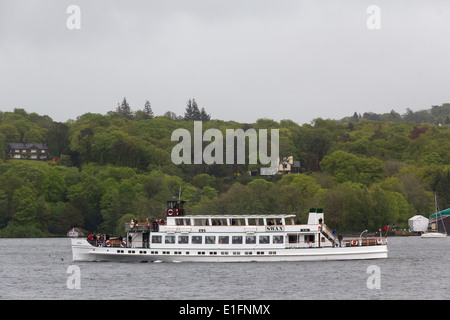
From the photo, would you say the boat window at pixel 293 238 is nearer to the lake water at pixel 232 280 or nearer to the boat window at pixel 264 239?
the boat window at pixel 264 239

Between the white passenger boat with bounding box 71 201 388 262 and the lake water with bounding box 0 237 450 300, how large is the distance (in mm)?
1244

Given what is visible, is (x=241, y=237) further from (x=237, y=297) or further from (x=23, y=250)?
(x=23, y=250)

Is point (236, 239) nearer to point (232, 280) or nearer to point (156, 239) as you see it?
point (156, 239)

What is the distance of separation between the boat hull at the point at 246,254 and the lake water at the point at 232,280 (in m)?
0.98

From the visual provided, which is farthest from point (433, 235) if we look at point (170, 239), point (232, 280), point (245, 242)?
point (232, 280)

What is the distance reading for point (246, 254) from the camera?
300 ft

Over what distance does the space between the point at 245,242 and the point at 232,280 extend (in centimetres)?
1394

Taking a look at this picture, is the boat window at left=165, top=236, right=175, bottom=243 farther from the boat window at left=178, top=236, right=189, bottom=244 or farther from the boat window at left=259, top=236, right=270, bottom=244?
the boat window at left=259, top=236, right=270, bottom=244

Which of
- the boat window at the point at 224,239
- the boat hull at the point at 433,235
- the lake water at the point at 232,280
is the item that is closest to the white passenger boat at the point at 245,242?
the boat window at the point at 224,239

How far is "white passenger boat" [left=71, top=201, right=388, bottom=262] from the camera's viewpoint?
90.8 metres

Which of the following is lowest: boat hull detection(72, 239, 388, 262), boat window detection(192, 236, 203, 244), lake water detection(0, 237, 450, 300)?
lake water detection(0, 237, 450, 300)

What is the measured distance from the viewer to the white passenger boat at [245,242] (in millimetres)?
90750

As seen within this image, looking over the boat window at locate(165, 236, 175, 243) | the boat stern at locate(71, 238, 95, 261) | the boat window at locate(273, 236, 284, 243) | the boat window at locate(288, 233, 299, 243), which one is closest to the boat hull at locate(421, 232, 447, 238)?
the boat window at locate(288, 233, 299, 243)
